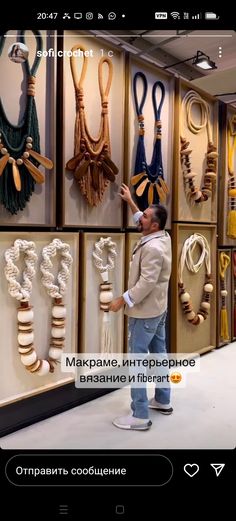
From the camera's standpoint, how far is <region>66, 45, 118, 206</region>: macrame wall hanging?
164cm

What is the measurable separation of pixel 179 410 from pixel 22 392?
67 centimetres

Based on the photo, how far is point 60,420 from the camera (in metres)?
1.59

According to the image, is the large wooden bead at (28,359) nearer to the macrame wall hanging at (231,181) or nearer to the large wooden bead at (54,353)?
the large wooden bead at (54,353)

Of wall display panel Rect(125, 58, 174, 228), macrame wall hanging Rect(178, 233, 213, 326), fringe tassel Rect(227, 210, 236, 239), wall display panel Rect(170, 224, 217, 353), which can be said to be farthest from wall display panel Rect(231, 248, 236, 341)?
wall display panel Rect(125, 58, 174, 228)

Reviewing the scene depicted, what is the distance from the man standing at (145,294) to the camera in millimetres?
1461

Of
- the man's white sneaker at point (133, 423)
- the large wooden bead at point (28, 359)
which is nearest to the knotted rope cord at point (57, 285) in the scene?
the large wooden bead at point (28, 359)

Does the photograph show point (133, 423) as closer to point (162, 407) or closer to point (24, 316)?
point (162, 407)

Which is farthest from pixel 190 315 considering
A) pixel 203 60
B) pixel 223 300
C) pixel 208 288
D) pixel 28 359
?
pixel 203 60

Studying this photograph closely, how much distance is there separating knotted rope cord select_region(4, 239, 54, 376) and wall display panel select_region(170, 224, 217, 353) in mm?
1001

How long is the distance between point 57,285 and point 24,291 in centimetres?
18

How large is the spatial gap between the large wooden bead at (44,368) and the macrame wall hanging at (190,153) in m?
1.33

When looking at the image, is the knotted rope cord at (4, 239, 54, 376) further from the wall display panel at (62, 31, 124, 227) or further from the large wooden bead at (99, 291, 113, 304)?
the large wooden bead at (99, 291, 113, 304)
